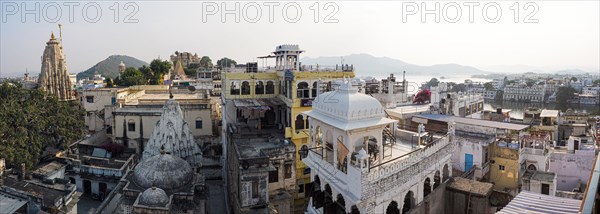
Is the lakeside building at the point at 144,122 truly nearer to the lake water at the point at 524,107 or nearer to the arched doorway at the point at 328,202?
the arched doorway at the point at 328,202

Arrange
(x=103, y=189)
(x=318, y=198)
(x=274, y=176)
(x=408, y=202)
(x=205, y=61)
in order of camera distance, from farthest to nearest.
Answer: (x=205, y=61)
(x=103, y=189)
(x=274, y=176)
(x=318, y=198)
(x=408, y=202)

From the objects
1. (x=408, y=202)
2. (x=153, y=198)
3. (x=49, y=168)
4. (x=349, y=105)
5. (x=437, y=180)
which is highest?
(x=349, y=105)

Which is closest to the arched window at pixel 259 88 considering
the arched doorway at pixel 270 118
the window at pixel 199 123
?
the arched doorway at pixel 270 118

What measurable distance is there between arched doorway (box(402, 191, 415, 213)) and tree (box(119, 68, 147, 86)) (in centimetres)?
5111

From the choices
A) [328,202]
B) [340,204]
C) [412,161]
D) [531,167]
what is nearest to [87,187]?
[328,202]

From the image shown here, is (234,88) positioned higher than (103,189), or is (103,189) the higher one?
(234,88)

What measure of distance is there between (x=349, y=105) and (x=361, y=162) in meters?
2.27

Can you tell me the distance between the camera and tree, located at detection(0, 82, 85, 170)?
2734 centimetres

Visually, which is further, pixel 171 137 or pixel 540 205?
pixel 171 137

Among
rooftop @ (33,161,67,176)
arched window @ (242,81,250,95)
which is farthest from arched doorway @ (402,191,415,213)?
rooftop @ (33,161,67,176)

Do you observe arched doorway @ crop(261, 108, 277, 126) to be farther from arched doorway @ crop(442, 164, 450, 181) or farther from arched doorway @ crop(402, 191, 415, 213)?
arched doorway @ crop(402, 191, 415, 213)

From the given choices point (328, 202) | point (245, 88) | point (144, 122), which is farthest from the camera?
point (144, 122)

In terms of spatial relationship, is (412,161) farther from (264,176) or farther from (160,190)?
(160,190)

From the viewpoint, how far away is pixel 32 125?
100 ft
